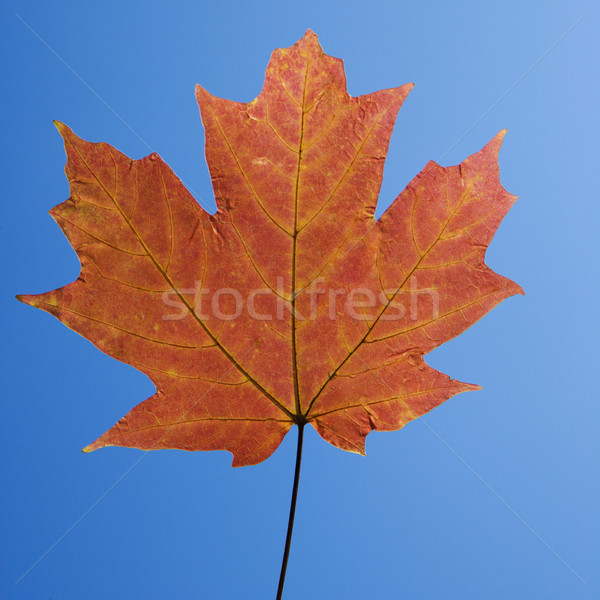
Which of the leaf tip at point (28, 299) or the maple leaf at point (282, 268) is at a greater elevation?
the maple leaf at point (282, 268)

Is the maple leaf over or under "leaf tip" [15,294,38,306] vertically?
over

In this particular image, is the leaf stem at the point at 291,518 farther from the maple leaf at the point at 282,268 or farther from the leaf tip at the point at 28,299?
the leaf tip at the point at 28,299

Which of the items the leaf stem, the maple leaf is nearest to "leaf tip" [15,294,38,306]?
the maple leaf

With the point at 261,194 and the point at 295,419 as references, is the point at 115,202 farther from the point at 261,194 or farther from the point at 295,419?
the point at 295,419

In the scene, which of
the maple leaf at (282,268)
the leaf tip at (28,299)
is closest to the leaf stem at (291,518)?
the maple leaf at (282,268)

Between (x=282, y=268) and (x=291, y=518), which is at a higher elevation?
(x=282, y=268)

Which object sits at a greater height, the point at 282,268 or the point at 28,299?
the point at 282,268

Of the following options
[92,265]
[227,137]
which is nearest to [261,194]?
[227,137]

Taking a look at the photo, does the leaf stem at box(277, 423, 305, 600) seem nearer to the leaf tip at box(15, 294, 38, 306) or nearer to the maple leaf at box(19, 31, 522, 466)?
the maple leaf at box(19, 31, 522, 466)
